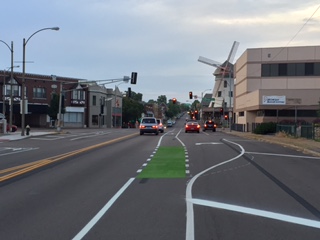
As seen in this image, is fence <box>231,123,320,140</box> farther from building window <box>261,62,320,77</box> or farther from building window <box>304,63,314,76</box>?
building window <box>304,63,314,76</box>

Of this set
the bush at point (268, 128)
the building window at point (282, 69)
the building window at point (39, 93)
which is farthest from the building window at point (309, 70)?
the building window at point (39, 93)

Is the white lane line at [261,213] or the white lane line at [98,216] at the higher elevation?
the white lane line at [261,213]

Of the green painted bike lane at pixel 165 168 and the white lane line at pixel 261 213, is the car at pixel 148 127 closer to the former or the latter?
the green painted bike lane at pixel 165 168

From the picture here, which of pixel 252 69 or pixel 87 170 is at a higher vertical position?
pixel 252 69

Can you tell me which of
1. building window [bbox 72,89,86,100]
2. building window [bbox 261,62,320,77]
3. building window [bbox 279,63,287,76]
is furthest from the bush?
building window [bbox 72,89,86,100]

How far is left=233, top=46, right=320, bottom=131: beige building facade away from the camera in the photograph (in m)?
57.6

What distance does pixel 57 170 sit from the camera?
15398mm

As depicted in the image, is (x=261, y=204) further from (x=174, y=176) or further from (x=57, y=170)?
(x=57, y=170)

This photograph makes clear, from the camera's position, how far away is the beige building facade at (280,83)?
57.6 m

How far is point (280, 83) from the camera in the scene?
65.4 meters

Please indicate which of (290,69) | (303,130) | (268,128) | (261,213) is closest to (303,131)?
(303,130)

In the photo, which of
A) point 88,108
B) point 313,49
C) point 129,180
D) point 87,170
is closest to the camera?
point 129,180

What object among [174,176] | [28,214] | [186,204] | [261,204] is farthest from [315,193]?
[28,214]

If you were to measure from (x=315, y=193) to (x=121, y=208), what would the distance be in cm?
498
